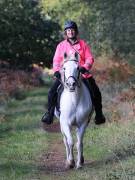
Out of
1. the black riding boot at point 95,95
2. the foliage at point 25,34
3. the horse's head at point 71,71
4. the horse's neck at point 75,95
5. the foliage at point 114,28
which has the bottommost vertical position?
the foliage at point 25,34

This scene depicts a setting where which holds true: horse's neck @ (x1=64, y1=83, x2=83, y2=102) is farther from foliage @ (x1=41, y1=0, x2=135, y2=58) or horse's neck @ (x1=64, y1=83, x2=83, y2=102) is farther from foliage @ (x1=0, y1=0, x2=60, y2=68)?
foliage @ (x1=0, y1=0, x2=60, y2=68)

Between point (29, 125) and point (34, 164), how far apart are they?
7447mm

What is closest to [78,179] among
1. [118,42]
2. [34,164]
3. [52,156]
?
[34,164]

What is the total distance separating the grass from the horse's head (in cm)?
171

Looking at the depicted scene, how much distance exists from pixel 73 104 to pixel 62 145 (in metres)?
4.31

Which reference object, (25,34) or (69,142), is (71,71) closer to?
(69,142)

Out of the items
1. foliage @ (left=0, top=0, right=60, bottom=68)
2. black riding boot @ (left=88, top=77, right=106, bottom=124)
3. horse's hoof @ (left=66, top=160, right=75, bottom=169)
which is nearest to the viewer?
horse's hoof @ (left=66, top=160, right=75, bottom=169)

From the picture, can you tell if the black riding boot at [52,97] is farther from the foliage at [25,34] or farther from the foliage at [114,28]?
the foliage at [25,34]

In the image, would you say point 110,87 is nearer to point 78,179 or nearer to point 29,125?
point 29,125

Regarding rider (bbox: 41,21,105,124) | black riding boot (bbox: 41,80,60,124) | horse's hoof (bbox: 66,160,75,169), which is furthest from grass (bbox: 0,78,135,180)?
Answer: rider (bbox: 41,21,105,124)

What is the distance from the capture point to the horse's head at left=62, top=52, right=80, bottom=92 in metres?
12.8

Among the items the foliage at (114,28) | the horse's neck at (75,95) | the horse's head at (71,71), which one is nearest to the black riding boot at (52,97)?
the horse's neck at (75,95)

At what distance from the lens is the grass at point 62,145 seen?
12.1 m

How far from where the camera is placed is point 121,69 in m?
33.0
